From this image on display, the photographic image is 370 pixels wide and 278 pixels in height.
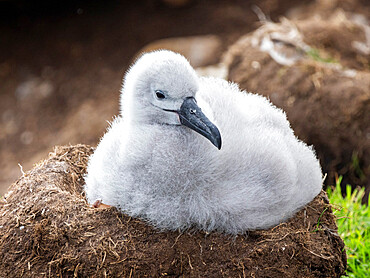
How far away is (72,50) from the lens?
9750 millimetres

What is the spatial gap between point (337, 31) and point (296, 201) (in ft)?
14.1

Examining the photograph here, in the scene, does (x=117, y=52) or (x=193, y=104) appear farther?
(x=117, y=52)

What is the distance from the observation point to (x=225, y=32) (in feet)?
31.5

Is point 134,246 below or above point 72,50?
below

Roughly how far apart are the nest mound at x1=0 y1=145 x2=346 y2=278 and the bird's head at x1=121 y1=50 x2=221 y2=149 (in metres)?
0.62

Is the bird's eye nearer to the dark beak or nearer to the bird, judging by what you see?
the bird

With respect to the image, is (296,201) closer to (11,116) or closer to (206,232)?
(206,232)

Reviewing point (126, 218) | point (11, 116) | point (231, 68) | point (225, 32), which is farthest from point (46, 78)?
point (126, 218)

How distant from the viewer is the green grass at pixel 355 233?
4.25 metres

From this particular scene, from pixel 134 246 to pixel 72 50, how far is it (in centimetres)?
717

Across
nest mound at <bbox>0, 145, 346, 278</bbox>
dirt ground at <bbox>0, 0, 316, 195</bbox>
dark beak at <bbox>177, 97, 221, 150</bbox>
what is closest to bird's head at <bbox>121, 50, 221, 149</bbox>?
dark beak at <bbox>177, 97, 221, 150</bbox>

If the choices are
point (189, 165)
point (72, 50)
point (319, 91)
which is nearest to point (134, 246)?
point (189, 165)

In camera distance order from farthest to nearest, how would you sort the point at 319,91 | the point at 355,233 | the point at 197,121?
the point at 319,91, the point at 355,233, the point at 197,121

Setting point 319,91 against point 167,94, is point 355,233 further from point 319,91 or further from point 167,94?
point 167,94
